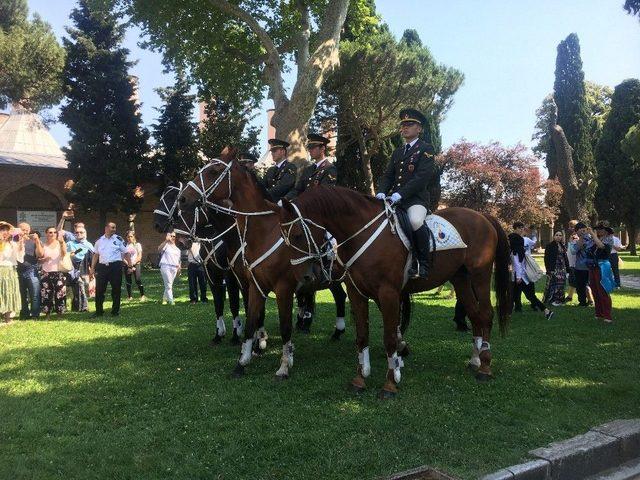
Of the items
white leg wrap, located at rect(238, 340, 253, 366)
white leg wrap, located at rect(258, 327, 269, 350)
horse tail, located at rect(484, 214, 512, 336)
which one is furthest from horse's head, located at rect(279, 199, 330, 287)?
horse tail, located at rect(484, 214, 512, 336)

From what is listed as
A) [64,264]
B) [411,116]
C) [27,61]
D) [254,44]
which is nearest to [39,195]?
[27,61]

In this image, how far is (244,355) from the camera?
6.29 metres

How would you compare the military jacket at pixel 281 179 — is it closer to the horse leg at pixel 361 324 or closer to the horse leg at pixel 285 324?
the horse leg at pixel 285 324

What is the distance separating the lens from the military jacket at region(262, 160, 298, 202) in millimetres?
7094

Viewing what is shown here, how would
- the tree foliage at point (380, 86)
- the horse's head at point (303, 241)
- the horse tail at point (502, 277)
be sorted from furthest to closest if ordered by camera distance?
the tree foliage at point (380, 86)
the horse tail at point (502, 277)
the horse's head at point (303, 241)

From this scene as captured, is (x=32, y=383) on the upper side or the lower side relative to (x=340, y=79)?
lower

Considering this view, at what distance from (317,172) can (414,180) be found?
5.83 ft

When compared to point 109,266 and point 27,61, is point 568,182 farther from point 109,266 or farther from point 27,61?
point 27,61

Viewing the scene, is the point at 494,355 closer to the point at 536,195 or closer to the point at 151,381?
the point at 151,381

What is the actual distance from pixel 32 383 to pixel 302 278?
3.61 meters

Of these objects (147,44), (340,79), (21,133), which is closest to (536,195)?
(340,79)

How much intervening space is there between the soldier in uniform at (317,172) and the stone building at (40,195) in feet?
70.5

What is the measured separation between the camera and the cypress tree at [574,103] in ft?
127

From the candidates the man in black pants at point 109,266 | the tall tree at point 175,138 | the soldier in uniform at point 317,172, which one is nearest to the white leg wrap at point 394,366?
the soldier in uniform at point 317,172
